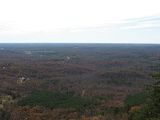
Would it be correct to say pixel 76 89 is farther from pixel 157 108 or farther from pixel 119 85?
pixel 157 108

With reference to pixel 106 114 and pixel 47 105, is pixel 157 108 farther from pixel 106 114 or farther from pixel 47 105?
pixel 47 105

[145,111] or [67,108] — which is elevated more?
[145,111]

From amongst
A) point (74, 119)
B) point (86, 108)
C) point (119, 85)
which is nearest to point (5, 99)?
point (86, 108)

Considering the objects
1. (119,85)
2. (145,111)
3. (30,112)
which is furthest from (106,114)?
(119,85)

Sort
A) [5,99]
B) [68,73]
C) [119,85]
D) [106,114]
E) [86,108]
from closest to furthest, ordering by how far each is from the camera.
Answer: [106,114] → [86,108] → [5,99] → [119,85] → [68,73]

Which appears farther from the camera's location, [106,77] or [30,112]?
[106,77]

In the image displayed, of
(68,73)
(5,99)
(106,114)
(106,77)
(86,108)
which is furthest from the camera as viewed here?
(68,73)

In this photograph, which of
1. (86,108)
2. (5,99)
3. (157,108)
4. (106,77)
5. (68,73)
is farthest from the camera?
(68,73)

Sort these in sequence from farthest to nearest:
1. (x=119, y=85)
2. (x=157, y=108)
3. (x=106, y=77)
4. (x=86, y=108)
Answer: (x=106, y=77), (x=119, y=85), (x=86, y=108), (x=157, y=108)

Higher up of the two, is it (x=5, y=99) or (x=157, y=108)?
(x=157, y=108)
